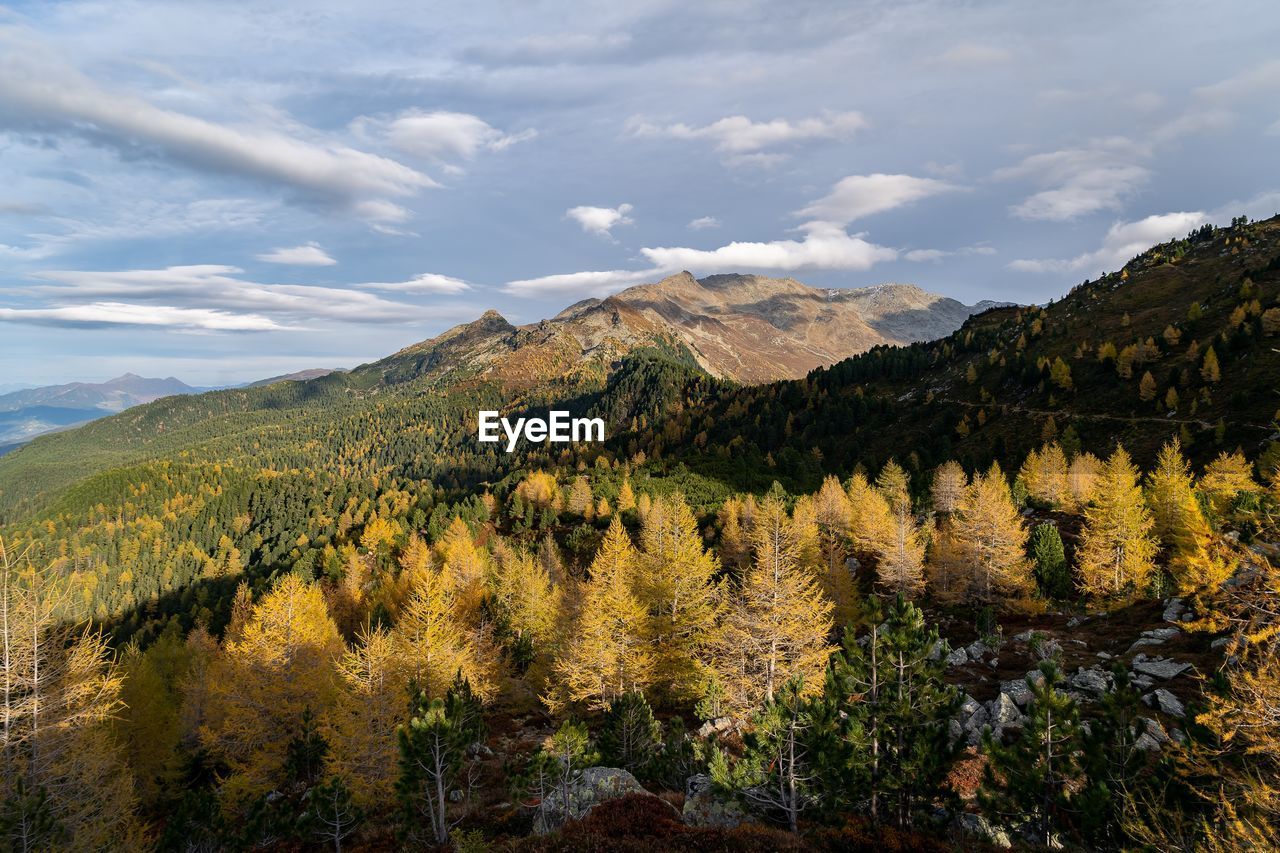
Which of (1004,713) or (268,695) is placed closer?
(1004,713)

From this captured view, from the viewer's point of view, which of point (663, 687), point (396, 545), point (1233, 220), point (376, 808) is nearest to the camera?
point (376, 808)

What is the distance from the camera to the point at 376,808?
28.4 metres

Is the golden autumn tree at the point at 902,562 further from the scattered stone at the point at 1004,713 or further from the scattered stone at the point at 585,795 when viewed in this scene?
the scattered stone at the point at 585,795

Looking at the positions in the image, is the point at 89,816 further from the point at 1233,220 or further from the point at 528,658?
the point at 1233,220

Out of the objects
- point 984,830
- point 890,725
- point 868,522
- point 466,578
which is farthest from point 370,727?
point 868,522

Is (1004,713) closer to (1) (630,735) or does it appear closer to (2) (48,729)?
(1) (630,735)

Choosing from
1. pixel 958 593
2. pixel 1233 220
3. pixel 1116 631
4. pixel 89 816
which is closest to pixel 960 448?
pixel 958 593

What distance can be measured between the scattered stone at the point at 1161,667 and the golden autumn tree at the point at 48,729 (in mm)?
43362

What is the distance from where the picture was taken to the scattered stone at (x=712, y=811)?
1867cm

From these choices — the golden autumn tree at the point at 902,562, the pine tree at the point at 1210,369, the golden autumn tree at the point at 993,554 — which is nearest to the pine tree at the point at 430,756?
the golden autumn tree at the point at 902,562

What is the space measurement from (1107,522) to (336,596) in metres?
96.2

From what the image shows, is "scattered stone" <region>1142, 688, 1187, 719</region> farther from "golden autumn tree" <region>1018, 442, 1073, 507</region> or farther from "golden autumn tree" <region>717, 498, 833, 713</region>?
"golden autumn tree" <region>1018, 442, 1073, 507</region>

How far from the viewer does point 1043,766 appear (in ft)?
48.8

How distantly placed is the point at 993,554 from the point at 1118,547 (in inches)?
351
